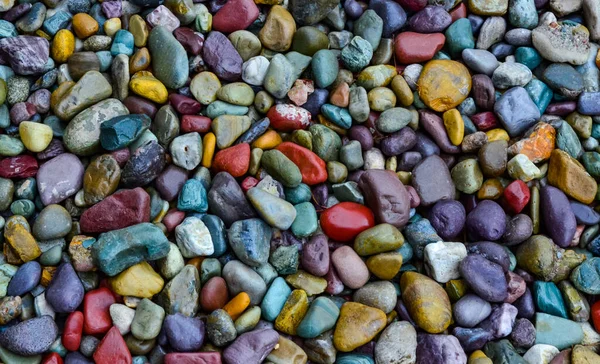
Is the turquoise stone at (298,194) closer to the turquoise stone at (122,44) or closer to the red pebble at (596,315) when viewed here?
the turquoise stone at (122,44)

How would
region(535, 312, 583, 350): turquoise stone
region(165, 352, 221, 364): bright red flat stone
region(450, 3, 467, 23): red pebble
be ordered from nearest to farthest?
region(165, 352, 221, 364): bright red flat stone, region(535, 312, 583, 350): turquoise stone, region(450, 3, 467, 23): red pebble

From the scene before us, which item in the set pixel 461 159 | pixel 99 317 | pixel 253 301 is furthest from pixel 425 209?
pixel 99 317

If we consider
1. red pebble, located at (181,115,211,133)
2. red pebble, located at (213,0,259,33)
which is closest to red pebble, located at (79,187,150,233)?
red pebble, located at (181,115,211,133)

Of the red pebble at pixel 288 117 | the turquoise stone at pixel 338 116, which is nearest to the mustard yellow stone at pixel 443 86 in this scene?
the turquoise stone at pixel 338 116

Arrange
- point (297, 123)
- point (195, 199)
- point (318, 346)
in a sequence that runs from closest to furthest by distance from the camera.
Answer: point (318, 346) → point (195, 199) → point (297, 123)

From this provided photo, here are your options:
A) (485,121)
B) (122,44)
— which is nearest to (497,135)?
(485,121)

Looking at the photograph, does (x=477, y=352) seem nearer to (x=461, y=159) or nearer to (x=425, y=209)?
(x=425, y=209)

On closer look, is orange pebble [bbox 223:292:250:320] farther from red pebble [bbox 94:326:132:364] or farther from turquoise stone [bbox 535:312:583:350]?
turquoise stone [bbox 535:312:583:350]
